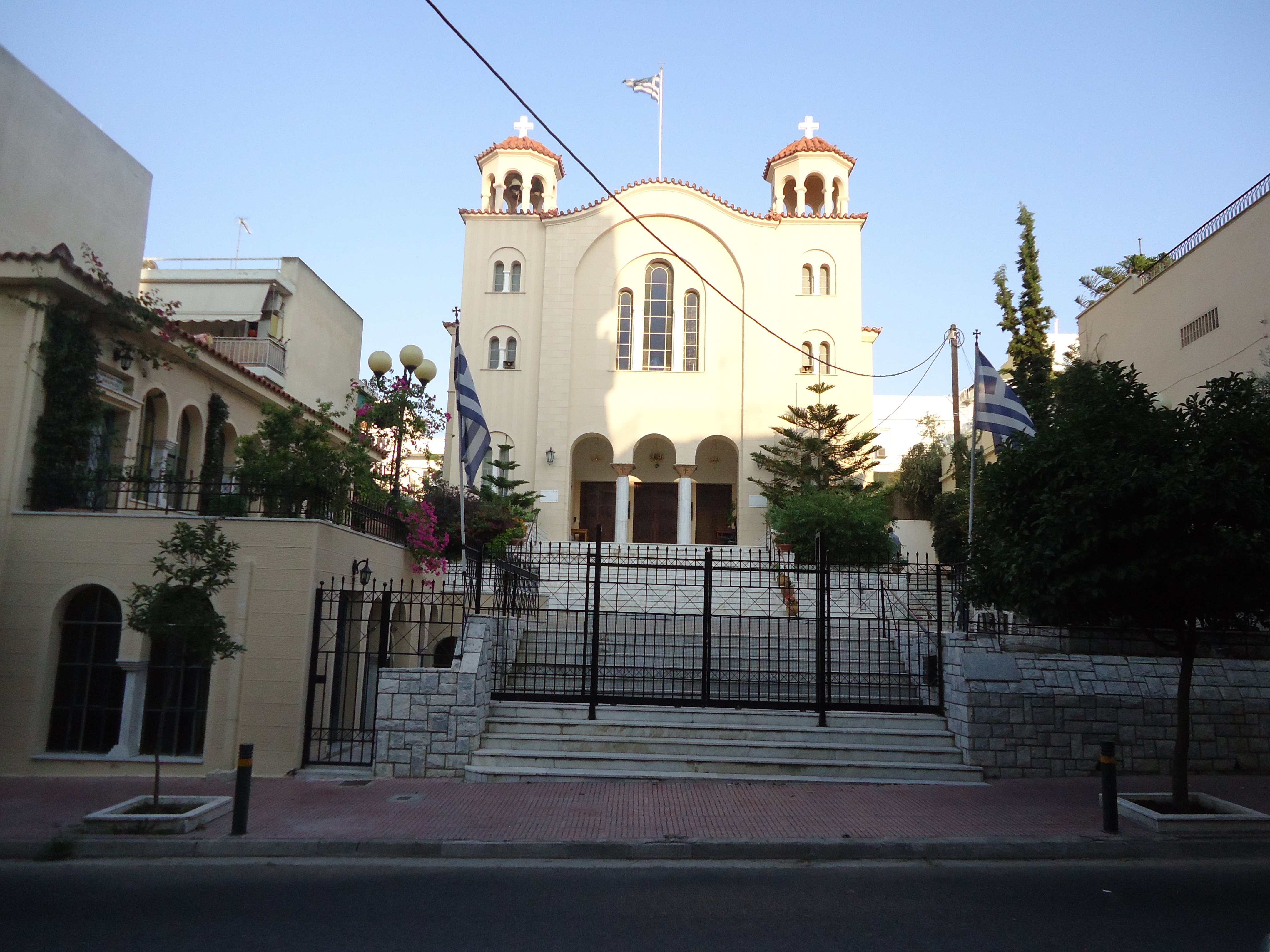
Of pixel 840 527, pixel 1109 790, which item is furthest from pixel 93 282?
pixel 840 527

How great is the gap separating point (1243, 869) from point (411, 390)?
13020mm

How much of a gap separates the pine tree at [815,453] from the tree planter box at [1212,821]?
18.6 m

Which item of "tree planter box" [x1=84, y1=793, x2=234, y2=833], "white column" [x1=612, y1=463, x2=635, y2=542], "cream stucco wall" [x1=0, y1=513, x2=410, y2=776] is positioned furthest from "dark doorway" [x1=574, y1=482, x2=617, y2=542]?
"tree planter box" [x1=84, y1=793, x2=234, y2=833]

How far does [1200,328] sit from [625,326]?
17.0 metres

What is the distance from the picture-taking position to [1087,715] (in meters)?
11.3

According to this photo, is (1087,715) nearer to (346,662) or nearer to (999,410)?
(999,410)

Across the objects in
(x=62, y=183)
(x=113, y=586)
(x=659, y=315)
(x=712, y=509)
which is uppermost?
(x=659, y=315)

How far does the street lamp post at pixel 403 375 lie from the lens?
15.6 meters

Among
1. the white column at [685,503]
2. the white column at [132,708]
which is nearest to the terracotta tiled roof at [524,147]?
the white column at [685,503]

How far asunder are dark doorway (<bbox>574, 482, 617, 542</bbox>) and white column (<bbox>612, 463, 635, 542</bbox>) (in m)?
1.14

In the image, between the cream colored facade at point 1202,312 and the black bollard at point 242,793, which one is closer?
the black bollard at point 242,793

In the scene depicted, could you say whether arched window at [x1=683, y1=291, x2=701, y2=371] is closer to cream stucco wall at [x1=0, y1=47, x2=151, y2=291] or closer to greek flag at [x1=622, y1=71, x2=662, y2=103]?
greek flag at [x1=622, y1=71, x2=662, y2=103]

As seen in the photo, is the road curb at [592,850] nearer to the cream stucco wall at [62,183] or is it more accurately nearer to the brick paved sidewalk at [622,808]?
the brick paved sidewalk at [622,808]

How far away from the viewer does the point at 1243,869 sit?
790cm
